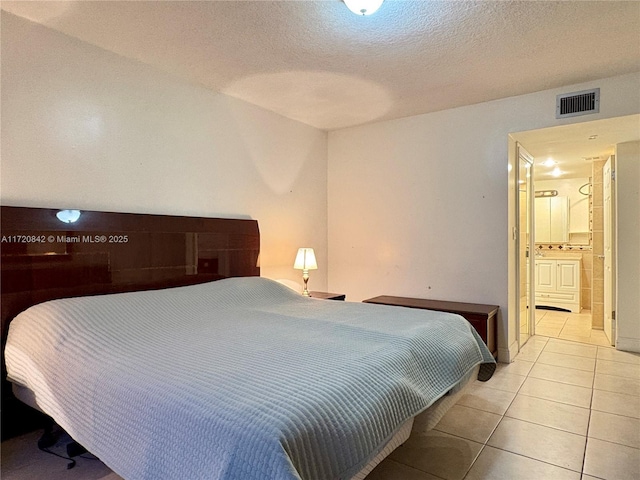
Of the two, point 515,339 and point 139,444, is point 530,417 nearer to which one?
point 515,339

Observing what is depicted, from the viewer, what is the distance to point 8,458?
2012 millimetres

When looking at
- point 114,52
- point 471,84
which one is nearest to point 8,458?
point 114,52

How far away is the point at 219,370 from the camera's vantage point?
1441mm

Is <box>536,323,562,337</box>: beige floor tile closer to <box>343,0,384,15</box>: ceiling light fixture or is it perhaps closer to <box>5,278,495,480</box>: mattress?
<box>5,278,495,480</box>: mattress

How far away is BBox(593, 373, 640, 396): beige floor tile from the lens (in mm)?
2846

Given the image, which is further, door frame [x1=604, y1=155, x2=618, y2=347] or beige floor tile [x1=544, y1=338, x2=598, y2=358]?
door frame [x1=604, y1=155, x2=618, y2=347]

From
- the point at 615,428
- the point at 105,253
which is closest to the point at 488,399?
the point at 615,428

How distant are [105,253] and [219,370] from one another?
5.00 feet

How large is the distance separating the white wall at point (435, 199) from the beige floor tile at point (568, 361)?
0.35m

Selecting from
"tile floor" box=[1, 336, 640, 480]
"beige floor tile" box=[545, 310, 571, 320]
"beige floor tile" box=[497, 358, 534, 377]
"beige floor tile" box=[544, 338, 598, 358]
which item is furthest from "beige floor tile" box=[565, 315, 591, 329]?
"beige floor tile" box=[497, 358, 534, 377]

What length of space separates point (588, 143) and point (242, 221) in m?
3.49

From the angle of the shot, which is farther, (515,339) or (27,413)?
(515,339)

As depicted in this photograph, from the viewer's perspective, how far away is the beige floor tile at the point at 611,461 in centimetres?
186

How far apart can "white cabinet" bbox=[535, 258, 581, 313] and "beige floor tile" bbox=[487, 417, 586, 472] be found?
14.2 ft
